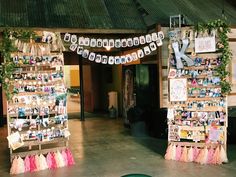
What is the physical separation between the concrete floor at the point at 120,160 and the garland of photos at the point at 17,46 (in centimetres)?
171

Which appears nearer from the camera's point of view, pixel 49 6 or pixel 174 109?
pixel 174 109

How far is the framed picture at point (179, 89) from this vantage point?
6086mm

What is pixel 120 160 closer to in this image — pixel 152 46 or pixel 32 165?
pixel 32 165

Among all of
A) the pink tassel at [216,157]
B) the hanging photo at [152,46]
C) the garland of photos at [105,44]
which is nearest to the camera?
the pink tassel at [216,157]

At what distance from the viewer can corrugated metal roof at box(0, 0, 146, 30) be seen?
8.08 metres

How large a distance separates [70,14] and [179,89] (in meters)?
4.02

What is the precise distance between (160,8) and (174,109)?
4138 millimetres

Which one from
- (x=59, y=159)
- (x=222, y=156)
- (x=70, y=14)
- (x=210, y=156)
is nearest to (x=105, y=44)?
(x=70, y=14)

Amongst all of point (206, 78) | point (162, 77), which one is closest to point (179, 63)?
point (206, 78)

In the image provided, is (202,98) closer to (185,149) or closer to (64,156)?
(185,149)

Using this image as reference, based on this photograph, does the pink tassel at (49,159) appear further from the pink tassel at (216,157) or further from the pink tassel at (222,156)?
the pink tassel at (222,156)

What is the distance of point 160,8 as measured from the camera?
366 inches

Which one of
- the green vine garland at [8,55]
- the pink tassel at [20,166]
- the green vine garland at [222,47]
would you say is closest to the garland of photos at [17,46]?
the green vine garland at [8,55]

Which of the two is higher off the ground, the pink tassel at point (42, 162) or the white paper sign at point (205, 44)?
the white paper sign at point (205, 44)
